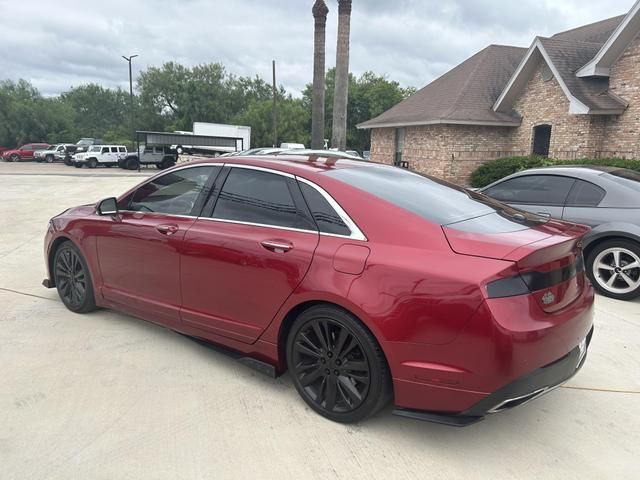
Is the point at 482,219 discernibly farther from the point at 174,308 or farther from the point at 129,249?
the point at 129,249

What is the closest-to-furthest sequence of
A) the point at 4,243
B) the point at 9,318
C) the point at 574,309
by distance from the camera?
the point at 574,309 → the point at 9,318 → the point at 4,243

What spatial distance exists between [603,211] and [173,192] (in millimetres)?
4547

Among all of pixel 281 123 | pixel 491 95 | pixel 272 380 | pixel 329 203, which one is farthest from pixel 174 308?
pixel 281 123

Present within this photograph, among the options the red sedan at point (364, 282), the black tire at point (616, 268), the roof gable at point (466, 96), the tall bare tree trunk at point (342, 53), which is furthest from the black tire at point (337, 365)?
the roof gable at point (466, 96)

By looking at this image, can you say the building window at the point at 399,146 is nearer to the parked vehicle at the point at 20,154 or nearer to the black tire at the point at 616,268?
the black tire at the point at 616,268

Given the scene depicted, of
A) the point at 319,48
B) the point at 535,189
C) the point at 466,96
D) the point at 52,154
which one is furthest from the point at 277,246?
the point at 52,154

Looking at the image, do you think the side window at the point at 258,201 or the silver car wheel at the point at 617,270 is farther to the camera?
the silver car wheel at the point at 617,270

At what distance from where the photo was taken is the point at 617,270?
5270 mm

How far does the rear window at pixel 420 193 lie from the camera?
2.88m

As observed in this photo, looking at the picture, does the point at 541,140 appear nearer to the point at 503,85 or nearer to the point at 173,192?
the point at 503,85

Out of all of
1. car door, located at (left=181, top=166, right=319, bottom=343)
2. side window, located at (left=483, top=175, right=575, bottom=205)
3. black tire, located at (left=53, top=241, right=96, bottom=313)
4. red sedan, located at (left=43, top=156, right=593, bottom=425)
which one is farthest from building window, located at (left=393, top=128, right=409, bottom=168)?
car door, located at (left=181, top=166, right=319, bottom=343)

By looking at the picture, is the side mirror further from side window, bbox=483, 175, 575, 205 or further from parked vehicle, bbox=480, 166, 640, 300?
side window, bbox=483, 175, 575, 205

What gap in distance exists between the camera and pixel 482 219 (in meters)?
2.96

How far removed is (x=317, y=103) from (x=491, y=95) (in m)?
8.27
